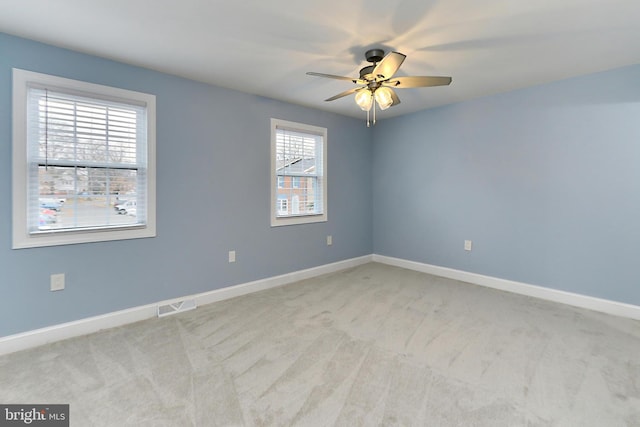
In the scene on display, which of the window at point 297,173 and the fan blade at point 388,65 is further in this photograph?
the window at point 297,173

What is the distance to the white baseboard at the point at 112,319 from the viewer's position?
221cm

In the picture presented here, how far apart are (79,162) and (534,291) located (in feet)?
15.5

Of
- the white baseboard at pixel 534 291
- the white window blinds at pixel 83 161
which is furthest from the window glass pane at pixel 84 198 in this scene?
the white baseboard at pixel 534 291

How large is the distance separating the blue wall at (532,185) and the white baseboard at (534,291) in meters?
0.06

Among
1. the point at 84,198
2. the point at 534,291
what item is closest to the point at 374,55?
the point at 84,198

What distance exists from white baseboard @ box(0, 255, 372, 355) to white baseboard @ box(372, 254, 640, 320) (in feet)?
A: 6.18

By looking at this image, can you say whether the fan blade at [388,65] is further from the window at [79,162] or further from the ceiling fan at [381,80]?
the window at [79,162]

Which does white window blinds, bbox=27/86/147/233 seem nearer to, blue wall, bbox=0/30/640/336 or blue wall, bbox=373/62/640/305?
blue wall, bbox=0/30/640/336

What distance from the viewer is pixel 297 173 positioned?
4.04m

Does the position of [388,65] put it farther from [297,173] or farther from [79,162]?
[79,162]

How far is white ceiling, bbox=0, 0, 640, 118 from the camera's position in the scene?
1865 mm

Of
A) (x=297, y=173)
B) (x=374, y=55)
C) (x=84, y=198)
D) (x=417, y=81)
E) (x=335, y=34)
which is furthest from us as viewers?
(x=297, y=173)

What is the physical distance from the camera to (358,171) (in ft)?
15.7

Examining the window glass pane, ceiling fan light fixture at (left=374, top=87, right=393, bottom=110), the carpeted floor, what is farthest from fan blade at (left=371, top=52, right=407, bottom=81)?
the window glass pane
